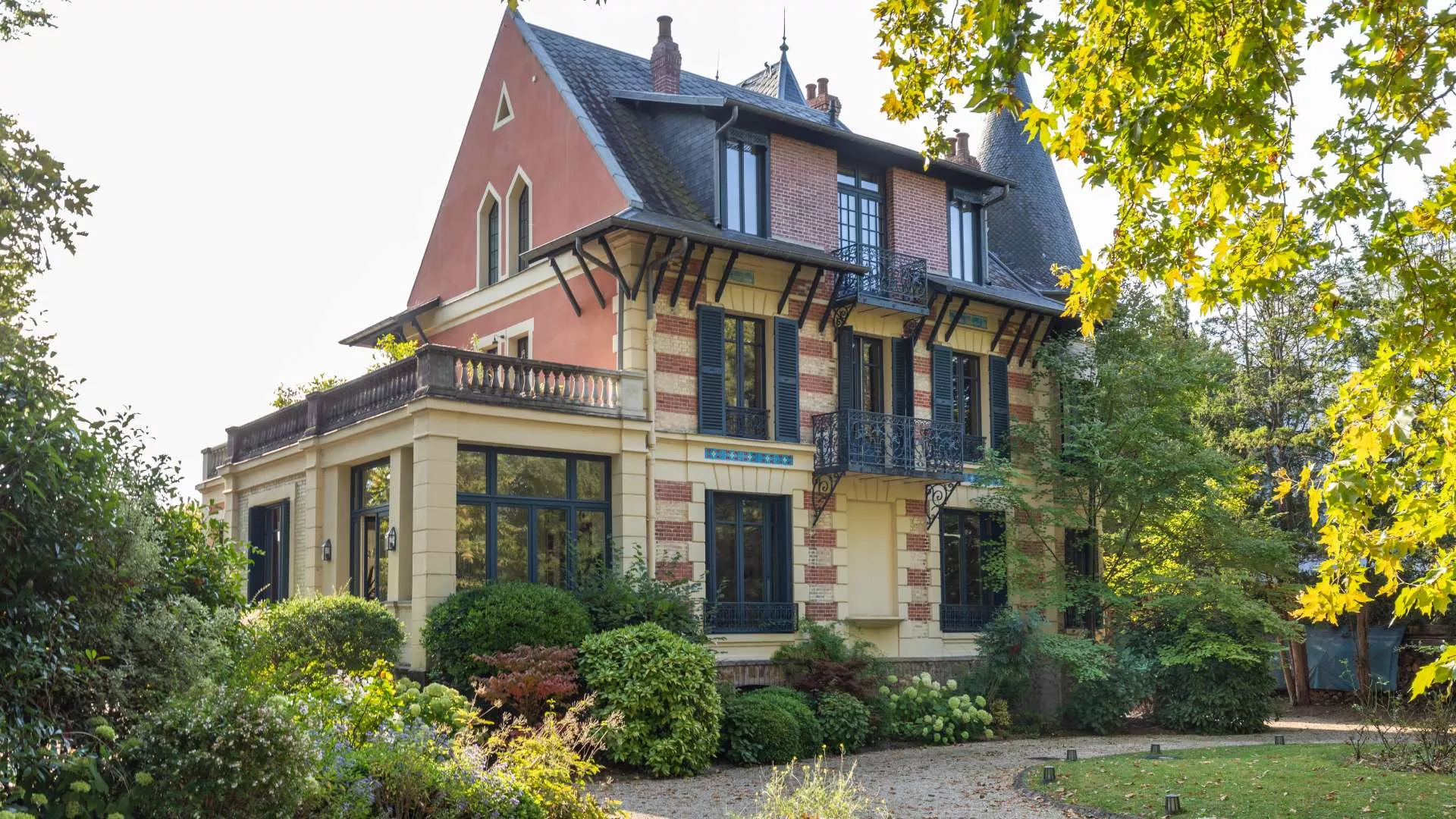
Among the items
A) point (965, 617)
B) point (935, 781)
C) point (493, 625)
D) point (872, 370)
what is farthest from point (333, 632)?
point (965, 617)

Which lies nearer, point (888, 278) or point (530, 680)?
point (530, 680)

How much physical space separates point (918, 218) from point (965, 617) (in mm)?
7385

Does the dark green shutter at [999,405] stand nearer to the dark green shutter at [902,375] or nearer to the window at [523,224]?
the dark green shutter at [902,375]

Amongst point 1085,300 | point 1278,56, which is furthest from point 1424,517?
point 1278,56

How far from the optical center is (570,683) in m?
16.2

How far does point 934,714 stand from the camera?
2150 cm

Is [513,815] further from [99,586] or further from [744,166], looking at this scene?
[744,166]

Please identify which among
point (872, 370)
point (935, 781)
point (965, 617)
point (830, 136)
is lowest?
point (935, 781)

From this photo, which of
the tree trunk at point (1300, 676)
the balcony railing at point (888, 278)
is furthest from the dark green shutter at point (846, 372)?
the tree trunk at point (1300, 676)

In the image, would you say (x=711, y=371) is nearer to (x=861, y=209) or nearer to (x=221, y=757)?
(x=861, y=209)

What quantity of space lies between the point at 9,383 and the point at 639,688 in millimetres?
9878

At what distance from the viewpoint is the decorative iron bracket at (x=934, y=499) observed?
78.6 ft

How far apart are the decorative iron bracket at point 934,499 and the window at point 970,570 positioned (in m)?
0.53

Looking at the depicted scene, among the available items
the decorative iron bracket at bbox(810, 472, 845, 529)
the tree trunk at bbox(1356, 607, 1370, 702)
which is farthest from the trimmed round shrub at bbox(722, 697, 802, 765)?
the tree trunk at bbox(1356, 607, 1370, 702)
